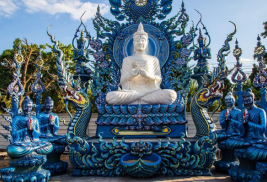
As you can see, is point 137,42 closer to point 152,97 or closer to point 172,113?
point 152,97

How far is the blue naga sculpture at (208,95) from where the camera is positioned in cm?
575

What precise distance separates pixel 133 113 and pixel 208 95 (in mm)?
2053

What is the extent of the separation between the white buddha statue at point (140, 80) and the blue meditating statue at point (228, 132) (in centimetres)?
148

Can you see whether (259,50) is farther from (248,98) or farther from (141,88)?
(141,88)

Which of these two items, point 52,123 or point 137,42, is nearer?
point 52,123

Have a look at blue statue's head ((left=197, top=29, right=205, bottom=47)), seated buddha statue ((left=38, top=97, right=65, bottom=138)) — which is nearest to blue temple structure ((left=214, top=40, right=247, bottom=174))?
blue statue's head ((left=197, top=29, right=205, bottom=47))

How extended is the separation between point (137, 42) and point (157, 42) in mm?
754

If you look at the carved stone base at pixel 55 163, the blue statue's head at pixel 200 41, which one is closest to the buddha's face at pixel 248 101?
the blue statue's head at pixel 200 41

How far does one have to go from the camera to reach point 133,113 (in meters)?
6.40

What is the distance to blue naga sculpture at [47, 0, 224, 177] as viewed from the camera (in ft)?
17.3

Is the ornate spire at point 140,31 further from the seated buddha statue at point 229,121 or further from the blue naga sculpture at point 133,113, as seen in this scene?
the seated buddha statue at point 229,121

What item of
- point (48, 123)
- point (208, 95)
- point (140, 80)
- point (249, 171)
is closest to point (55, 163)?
point (48, 123)

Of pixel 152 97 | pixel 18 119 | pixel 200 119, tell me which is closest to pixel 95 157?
pixel 18 119

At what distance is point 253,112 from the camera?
462 centimetres
